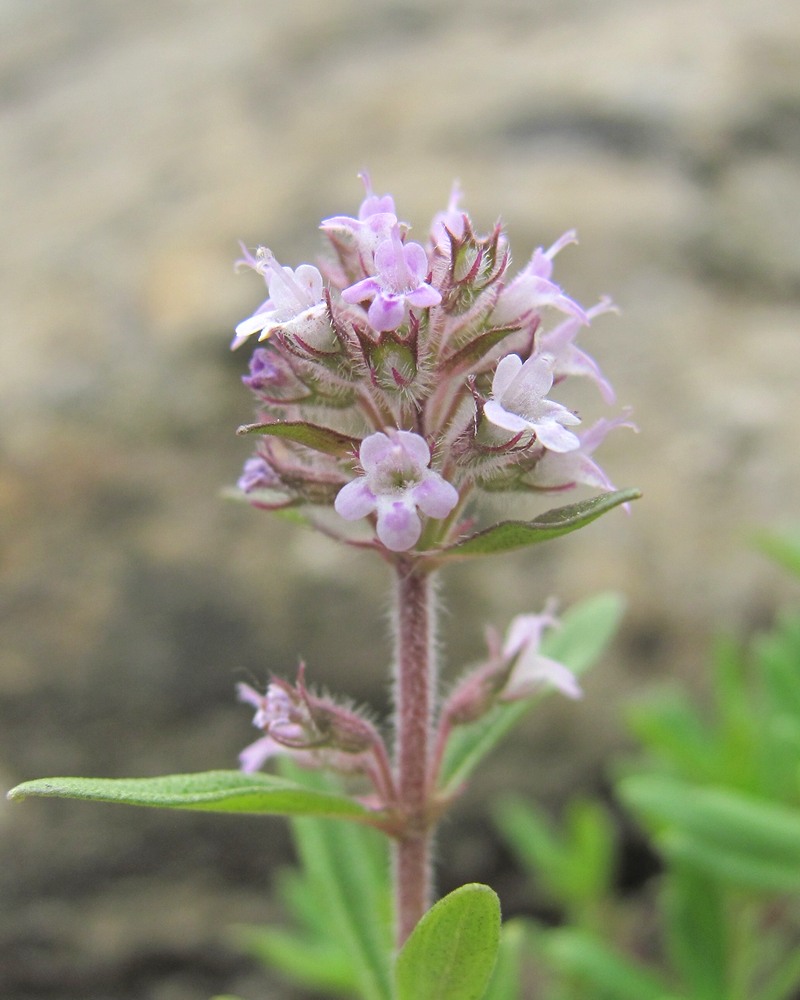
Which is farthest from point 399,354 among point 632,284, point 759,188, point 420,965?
point 759,188

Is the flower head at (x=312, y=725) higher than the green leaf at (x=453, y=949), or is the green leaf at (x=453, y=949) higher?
the flower head at (x=312, y=725)

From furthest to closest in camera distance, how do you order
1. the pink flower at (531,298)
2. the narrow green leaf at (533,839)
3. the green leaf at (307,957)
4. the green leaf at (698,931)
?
1. the narrow green leaf at (533,839)
2. the green leaf at (307,957)
3. the green leaf at (698,931)
4. the pink flower at (531,298)

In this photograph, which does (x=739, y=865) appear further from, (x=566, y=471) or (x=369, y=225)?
(x=369, y=225)

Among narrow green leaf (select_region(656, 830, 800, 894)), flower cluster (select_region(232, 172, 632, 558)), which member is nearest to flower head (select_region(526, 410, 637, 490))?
flower cluster (select_region(232, 172, 632, 558))

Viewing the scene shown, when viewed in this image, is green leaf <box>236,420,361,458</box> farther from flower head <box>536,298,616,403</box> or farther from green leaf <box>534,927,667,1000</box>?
green leaf <box>534,927,667,1000</box>

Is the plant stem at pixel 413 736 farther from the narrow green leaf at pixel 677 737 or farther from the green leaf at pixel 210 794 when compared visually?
the narrow green leaf at pixel 677 737

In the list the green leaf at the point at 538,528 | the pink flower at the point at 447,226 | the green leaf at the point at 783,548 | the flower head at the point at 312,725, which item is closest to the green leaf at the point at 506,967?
the flower head at the point at 312,725

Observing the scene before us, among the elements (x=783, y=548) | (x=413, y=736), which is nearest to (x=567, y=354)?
(x=413, y=736)

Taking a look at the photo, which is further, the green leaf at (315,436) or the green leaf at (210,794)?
the green leaf at (315,436)
